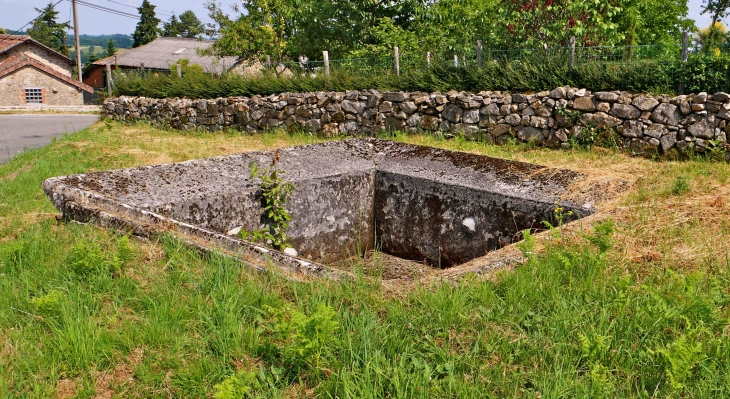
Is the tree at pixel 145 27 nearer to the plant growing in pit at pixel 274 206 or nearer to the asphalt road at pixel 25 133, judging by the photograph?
the asphalt road at pixel 25 133

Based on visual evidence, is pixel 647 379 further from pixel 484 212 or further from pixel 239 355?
pixel 484 212

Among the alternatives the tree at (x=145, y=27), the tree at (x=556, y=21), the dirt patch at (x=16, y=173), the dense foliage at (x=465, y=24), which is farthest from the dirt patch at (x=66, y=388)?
the tree at (x=145, y=27)

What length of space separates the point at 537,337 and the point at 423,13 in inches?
704

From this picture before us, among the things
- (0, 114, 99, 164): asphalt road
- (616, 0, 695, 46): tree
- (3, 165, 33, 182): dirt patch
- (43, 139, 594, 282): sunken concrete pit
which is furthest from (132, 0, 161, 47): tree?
(43, 139, 594, 282): sunken concrete pit

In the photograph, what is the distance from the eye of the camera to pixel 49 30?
6906 centimetres

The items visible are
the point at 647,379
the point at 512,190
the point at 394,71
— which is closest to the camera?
the point at 647,379

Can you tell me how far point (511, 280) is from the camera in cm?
284

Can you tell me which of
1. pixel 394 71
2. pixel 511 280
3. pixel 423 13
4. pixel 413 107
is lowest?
pixel 511 280

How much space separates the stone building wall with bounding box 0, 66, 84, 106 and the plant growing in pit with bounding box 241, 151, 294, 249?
1456 inches

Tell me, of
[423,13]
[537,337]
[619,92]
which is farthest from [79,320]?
[423,13]

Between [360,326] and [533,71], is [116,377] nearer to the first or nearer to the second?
[360,326]

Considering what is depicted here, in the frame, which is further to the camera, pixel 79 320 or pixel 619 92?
pixel 619 92

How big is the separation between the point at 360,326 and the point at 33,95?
133 feet

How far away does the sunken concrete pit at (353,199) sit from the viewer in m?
4.13
